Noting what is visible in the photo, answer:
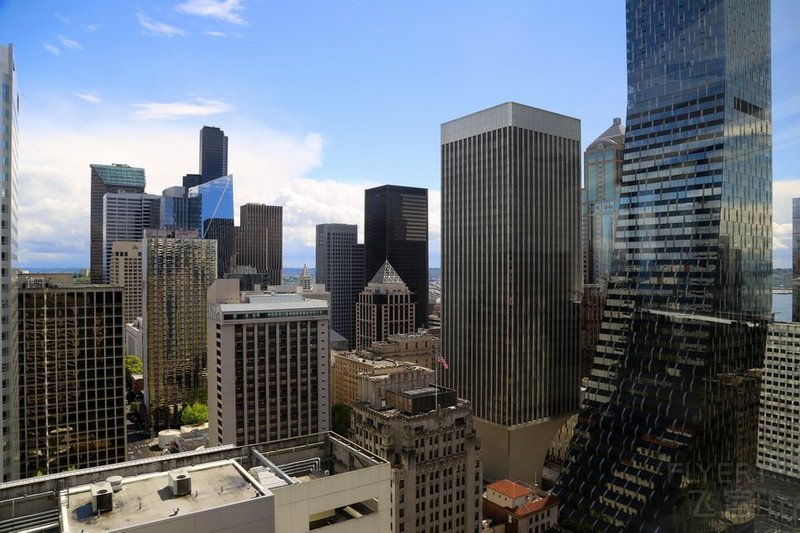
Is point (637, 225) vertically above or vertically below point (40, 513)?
above

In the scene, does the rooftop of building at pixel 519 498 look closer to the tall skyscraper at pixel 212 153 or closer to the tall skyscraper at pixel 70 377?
the tall skyscraper at pixel 70 377

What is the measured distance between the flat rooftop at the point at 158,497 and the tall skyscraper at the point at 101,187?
124316mm

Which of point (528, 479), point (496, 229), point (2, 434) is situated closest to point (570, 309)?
point (496, 229)

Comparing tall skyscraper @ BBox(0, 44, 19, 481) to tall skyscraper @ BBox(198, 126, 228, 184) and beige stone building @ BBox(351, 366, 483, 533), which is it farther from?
tall skyscraper @ BBox(198, 126, 228, 184)

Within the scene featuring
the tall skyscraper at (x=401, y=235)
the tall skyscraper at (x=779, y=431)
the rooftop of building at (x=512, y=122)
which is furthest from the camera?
the tall skyscraper at (x=401, y=235)

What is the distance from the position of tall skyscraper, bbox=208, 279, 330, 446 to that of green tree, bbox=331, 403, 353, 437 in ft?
20.4

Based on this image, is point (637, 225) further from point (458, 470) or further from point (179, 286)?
point (179, 286)

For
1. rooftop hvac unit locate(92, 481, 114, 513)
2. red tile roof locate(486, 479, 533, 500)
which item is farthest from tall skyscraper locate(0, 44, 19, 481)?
red tile roof locate(486, 479, 533, 500)

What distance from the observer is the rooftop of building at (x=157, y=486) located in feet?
29.3

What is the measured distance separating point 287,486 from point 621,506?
69.4 ft

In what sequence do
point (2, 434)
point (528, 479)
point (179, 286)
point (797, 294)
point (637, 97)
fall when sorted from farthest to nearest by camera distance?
point (179, 286), point (528, 479), point (637, 97), point (2, 434), point (797, 294)

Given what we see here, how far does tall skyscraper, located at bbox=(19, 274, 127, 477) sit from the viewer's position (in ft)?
114

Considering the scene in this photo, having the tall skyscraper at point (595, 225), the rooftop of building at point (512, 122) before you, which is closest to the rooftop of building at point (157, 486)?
the tall skyscraper at point (595, 225)

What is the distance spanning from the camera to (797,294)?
45.4ft
